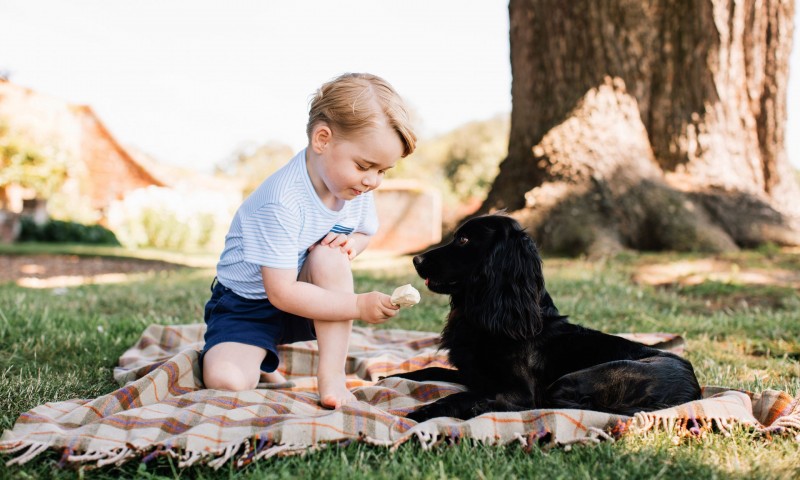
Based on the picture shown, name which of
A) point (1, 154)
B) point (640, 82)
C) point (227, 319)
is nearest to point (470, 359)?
point (227, 319)

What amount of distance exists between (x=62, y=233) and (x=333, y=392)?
1618cm

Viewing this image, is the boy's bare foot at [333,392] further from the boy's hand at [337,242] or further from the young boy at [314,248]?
the boy's hand at [337,242]

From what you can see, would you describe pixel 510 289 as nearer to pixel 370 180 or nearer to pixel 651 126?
pixel 370 180

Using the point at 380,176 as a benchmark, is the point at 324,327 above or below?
below

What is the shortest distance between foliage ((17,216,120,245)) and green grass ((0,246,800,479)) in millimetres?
10948

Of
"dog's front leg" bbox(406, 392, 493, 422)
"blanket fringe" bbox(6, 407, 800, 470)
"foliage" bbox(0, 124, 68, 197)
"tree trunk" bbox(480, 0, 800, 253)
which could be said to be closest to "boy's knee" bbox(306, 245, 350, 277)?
"dog's front leg" bbox(406, 392, 493, 422)

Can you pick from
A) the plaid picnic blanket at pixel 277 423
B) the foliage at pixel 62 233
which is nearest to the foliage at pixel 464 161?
the foliage at pixel 62 233

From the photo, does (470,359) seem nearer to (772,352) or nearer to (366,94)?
(366,94)

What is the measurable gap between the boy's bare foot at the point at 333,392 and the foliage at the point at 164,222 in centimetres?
1521

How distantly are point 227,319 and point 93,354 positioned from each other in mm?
858

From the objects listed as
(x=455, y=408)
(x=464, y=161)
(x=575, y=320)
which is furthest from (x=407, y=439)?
(x=464, y=161)

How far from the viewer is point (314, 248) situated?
9.05ft

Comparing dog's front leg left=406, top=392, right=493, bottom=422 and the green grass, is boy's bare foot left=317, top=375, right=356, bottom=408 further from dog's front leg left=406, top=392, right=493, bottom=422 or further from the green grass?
the green grass

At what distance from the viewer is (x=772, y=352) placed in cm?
348
